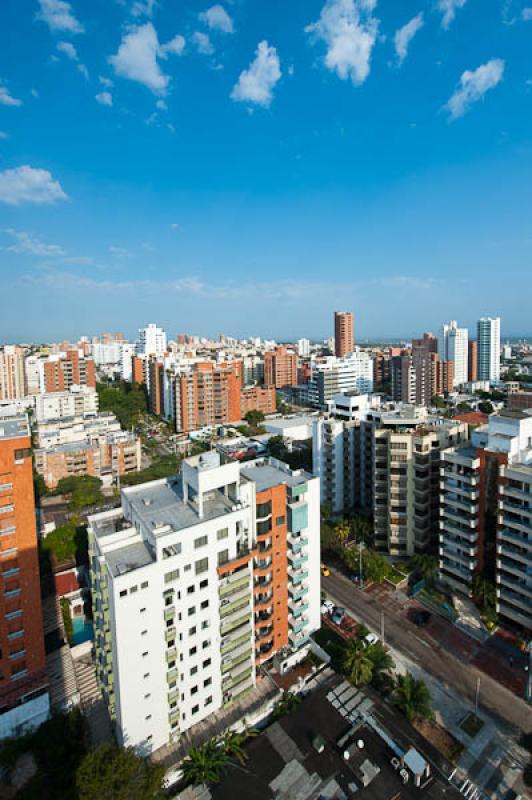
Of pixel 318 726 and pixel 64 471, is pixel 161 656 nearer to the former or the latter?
pixel 318 726

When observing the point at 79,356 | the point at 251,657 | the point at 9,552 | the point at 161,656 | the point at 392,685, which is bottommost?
the point at 392,685

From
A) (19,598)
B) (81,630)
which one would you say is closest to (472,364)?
(81,630)

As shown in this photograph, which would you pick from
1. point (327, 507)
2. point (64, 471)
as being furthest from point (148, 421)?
point (327, 507)

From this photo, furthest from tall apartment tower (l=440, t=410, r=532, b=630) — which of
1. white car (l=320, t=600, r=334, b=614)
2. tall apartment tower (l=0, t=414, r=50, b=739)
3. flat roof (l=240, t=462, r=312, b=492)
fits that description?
tall apartment tower (l=0, t=414, r=50, b=739)

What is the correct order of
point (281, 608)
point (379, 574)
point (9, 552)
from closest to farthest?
1. point (9, 552)
2. point (281, 608)
3. point (379, 574)

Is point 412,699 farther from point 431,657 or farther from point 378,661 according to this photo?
point 431,657

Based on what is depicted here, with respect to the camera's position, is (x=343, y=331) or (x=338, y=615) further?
(x=343, y=331)

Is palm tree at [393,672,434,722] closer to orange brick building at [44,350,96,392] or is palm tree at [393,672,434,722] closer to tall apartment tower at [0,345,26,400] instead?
orange brick building at [44,350,96,392]
